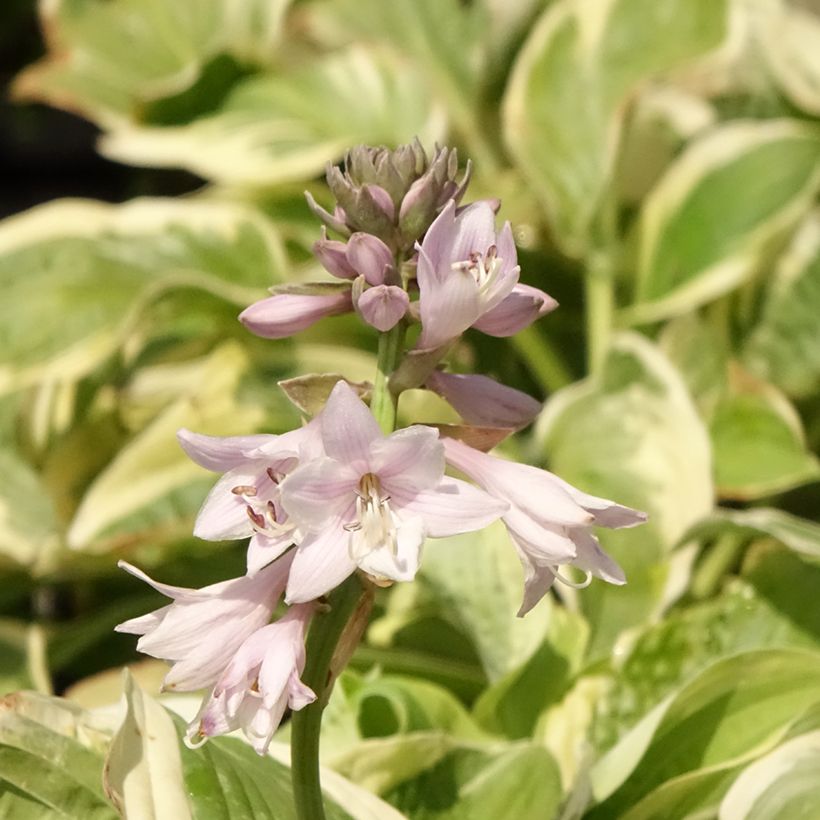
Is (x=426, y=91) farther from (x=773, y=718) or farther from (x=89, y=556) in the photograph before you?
(x=773, y=718)

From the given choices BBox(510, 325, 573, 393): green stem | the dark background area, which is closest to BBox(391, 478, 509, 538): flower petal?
BBox(510, 325, 573, 393): green stem

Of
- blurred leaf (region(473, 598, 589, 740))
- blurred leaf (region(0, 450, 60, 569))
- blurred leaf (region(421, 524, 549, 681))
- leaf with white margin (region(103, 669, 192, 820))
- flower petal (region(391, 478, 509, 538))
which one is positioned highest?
flower petal (region(391, 478, 509, 538))

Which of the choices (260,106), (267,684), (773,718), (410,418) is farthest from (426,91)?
(267,684)

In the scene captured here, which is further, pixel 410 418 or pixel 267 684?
pixel 410 418

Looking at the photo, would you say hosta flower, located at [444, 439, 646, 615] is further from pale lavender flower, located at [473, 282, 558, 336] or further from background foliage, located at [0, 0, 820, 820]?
background foliage, located at [0, 0, 820, 820]

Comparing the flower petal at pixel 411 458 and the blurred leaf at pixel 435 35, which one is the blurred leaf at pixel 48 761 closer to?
the flower petal at pixel 411 458

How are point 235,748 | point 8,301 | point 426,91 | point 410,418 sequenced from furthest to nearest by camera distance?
point 426,91 → point 8,301 → point 410,418 → point 235,748

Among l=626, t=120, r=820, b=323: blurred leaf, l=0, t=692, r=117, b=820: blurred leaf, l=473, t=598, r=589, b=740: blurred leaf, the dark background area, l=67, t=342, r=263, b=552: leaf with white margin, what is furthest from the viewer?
the dark background area

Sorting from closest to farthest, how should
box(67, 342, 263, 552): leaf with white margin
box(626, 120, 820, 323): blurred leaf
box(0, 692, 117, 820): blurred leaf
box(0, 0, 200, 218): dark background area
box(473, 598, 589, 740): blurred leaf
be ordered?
1. box(0, 692, 117, 820): blurred leaf
2. box(473, 598, 589, 740): blurred leaf
3. box(67, 342, 263, 552): leaf with white margin
4. box(626, 120, 820, 323): blurred leaf
5. box(0, 0, 200, 218): dark background area
